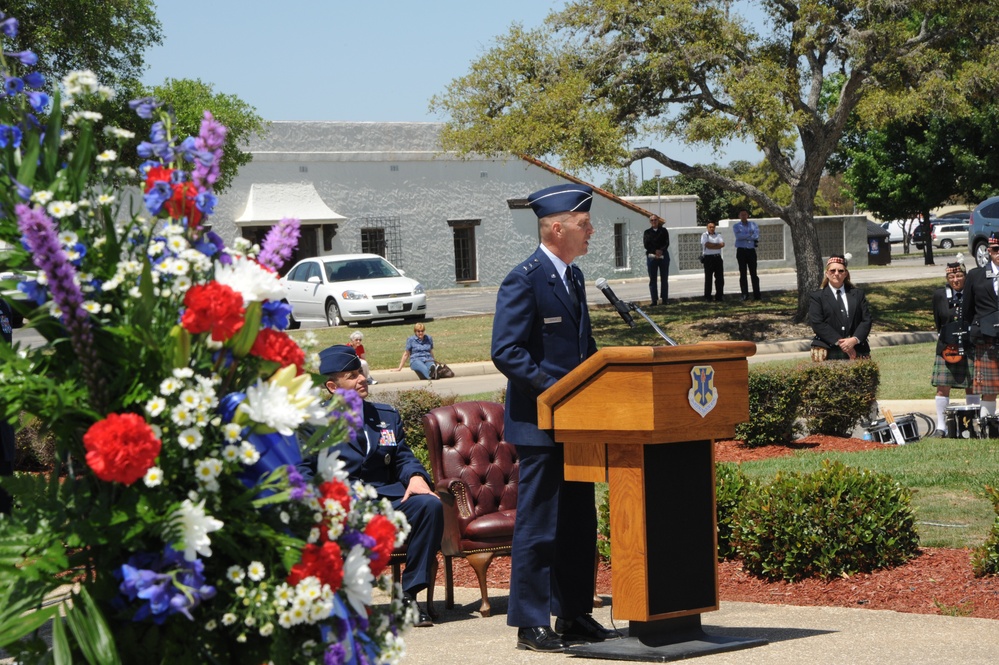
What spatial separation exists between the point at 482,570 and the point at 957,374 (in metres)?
7.08

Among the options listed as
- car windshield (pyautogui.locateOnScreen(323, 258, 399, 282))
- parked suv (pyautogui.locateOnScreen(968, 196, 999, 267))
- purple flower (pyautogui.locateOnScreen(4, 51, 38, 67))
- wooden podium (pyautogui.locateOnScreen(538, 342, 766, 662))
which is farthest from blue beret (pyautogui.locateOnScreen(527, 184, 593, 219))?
parked suv (pyautogui.locateOnScreen(968, 196, 999, 267))

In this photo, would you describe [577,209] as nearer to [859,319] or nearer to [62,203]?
[62,203]

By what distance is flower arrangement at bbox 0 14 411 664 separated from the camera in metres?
2.83

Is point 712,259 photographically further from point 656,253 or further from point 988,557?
point 988,557

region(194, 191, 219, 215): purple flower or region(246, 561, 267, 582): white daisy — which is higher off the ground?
region(194, 191, 219, 215): purple flower

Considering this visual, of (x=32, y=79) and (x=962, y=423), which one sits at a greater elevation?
(x=32, y=79)

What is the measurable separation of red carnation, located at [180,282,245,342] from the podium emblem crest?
265cm

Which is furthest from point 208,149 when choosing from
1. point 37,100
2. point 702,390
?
point 702,390

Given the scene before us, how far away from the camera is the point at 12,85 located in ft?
9.89

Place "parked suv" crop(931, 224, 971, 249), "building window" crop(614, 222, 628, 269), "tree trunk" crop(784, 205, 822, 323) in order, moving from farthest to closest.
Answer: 1. "parked suv" crop(931, 224, 971, 249)
2. "building window" crop(614, 222, 628, 269)
3. "tree trunk" crop(784, 205, 822, 323)

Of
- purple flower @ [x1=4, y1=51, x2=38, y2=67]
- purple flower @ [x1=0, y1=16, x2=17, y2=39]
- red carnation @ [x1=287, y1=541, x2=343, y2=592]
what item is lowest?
red carnation @ [x1=287, y1=541, x2=343, y2=592]

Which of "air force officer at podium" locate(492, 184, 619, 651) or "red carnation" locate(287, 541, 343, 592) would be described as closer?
"red carnation" locate(287, 541, 343, 592)

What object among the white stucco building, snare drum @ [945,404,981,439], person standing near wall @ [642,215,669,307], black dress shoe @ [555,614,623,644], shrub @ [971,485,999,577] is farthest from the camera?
the white stucco building

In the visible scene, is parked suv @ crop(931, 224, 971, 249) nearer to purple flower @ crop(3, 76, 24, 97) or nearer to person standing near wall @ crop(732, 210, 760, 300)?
person standing near wall @ crop(732, 210, 760, 300)
